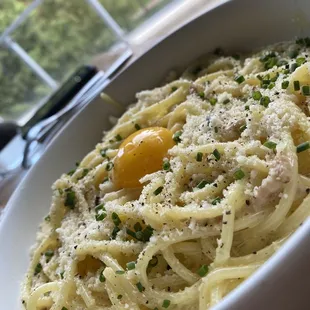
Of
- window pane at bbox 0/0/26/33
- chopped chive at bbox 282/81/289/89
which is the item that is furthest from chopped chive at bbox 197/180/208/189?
window pane at bbox 0/0/26/33

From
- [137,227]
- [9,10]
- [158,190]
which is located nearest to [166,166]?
[158,190]

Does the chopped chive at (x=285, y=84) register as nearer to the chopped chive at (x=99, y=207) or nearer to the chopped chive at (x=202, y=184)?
the chopped chive at (x=202, y=184)

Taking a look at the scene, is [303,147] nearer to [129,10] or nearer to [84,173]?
[84,173]

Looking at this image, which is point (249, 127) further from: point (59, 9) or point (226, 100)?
point (59, 9)

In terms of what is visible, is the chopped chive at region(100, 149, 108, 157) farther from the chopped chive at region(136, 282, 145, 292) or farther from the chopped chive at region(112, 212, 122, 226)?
the chopped chive at region(136, 282, 145, 292)

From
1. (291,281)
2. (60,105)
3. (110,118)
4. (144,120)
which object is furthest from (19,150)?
(291,281)

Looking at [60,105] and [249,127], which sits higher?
[60,105]

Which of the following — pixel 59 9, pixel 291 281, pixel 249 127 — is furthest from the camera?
pixel 59 9
